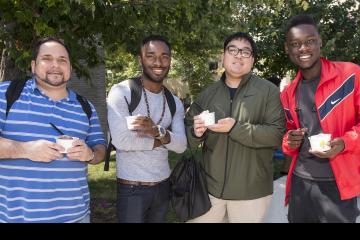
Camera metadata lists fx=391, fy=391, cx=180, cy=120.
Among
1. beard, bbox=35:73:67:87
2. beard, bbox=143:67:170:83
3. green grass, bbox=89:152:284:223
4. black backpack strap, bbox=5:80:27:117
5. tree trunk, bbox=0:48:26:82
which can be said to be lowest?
green grass, bbox=89:152:284:223

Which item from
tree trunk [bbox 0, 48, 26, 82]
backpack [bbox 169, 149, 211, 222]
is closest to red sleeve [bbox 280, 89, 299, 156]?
backpack [bbox 169, 149, 211, 222]

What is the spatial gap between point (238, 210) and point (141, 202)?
73 cm

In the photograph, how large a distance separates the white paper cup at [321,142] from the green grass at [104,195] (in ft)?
10.4

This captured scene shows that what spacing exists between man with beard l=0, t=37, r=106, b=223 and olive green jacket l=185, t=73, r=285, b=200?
0.95 m

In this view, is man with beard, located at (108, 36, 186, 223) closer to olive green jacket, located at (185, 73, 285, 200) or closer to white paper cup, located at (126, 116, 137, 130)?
white paper cup, located at (126, 116, 137, 130)

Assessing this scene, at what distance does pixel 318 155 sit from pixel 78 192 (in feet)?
5.09

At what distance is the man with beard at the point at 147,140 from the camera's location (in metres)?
2.85

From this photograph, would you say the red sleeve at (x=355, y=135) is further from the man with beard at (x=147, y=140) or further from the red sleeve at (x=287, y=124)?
the man with beard at (x=147, y=140)

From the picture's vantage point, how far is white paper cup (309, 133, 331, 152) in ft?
7.66

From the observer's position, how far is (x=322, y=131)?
2.57 meters

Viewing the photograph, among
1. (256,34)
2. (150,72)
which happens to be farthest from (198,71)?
(150,72)

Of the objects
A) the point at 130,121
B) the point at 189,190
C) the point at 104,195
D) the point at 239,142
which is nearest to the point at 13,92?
the point at 130,121

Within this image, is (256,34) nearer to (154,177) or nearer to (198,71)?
(154,177)

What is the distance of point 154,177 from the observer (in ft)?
9.68
